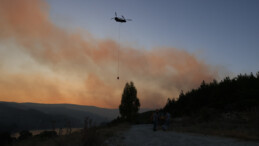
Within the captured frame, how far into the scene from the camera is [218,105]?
107 ft

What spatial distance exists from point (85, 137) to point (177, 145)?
4427mm

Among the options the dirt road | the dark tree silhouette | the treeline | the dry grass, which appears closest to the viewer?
the dirt road

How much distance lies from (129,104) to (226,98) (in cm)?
1878

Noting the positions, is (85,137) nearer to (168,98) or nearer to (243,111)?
(243,111)

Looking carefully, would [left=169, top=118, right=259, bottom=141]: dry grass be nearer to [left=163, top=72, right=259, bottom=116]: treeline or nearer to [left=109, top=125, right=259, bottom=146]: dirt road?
[left=109, top=125, right=259, bottom=146]: dirt road

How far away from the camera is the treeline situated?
2903 cm

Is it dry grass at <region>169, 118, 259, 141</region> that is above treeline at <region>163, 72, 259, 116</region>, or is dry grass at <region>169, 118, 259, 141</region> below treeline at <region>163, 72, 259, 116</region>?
below

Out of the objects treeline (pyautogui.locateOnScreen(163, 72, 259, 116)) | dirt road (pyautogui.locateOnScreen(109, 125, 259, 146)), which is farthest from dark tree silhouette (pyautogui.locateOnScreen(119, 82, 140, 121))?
dirt road (pyautogui.locateOnScreen(109, 125, 259, 146))

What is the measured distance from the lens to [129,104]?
147 feet

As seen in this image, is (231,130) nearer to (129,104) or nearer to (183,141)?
(183,141)

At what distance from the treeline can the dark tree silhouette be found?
829 centimetres

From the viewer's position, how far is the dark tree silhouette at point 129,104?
4441 centimetres

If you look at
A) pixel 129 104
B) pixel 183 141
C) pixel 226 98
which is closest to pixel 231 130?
pixel 183 141

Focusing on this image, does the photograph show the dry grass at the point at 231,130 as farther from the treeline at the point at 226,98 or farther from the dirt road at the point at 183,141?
the treeline at the point at 226,98
